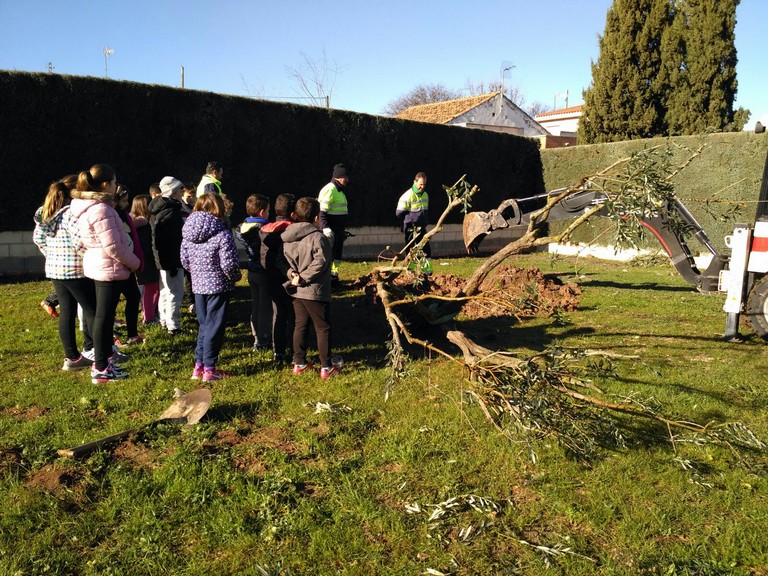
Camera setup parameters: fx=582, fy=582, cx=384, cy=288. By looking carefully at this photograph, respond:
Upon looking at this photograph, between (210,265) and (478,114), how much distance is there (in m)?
27.7

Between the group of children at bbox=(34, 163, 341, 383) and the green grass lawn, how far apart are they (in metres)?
0.32

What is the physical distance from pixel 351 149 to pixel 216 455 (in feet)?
36.3

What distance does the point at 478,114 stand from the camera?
3072 centimetres

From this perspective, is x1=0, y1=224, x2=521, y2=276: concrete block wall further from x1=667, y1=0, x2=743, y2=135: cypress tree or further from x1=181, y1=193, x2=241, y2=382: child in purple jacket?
x1=667, y1=0, x2=743, y2=135: cypress tree

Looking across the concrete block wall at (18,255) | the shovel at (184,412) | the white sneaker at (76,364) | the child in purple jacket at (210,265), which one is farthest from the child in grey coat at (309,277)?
the concrete block wall at (18,255)

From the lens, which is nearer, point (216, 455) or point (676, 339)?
point (216, 455)

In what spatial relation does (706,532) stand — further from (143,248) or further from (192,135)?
(192,135)

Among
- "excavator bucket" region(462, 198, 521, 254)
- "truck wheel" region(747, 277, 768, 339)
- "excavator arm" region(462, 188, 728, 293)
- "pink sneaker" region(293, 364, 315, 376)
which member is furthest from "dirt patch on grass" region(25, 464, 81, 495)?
"truck wheel" region(747, 277, 768, 339)

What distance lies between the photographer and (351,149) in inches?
556

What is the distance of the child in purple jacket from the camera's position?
210 inches

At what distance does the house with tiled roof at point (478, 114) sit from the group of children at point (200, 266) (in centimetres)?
2332

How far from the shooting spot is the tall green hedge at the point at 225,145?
32.0 feet

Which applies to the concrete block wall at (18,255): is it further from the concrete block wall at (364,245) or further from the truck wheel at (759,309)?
the truck wheel at (759,309)

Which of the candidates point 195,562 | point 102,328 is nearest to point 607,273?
point 102,328
